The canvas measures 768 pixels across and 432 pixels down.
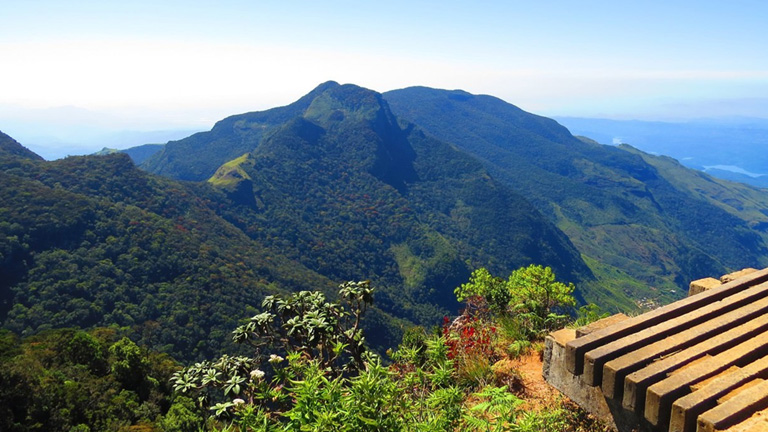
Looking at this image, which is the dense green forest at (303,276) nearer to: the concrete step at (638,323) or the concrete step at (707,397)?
the concrete step at (638,323)

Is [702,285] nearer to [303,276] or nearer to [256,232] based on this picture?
[303,276]

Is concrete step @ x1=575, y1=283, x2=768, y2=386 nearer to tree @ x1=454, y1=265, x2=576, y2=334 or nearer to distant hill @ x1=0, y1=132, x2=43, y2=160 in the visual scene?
tree @ x1=454, y1=265, x2=576, y2=334

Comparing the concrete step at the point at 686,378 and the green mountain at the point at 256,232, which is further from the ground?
the concrete step at the point at 686,378

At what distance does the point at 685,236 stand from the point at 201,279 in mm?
206728

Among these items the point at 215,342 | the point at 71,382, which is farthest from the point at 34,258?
the point at 71,382

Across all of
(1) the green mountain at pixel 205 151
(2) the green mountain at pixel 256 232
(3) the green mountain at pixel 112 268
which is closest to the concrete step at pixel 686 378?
(3) the green mountain at pixel 112 268

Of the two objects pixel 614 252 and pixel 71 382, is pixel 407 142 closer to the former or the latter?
pixel 614 252

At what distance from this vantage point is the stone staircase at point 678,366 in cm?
308

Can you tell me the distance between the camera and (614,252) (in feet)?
528

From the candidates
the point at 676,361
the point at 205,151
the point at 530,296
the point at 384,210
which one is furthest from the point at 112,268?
the point at 205,151

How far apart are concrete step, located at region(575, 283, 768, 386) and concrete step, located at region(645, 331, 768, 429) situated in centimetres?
41

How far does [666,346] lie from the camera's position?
385 centimetres

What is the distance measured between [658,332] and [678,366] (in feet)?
1.49

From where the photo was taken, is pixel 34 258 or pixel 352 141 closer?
pixel 34 258
